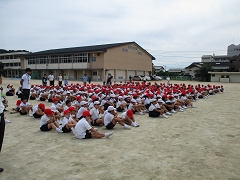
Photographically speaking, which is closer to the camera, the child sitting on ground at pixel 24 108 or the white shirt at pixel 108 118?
the white shirt at pixel 108 118

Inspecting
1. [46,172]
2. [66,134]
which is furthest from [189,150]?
[66,134]

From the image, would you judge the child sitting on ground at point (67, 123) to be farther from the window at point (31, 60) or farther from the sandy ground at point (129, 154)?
the window at point (31, 60)

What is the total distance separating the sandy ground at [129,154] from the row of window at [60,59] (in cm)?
3544

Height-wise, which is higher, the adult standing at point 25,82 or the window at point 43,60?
the window at point 43,60

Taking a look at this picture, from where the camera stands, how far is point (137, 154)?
475cm

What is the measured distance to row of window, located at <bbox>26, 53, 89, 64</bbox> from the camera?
137 feet

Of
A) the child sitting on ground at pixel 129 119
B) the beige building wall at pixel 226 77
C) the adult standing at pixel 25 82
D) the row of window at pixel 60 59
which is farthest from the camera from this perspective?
the beige building wall at pixel 226 77

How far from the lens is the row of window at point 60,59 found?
137 ft

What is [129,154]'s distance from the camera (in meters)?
4.77

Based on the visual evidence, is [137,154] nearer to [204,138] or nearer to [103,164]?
[103,164]

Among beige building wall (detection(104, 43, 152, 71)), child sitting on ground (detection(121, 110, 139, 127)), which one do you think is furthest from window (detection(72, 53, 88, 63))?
child sitting on ground (detection(121, 110, 139, 127))

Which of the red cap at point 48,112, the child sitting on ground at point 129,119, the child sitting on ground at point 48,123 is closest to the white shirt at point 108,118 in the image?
the child sitting on ground at point 129,119

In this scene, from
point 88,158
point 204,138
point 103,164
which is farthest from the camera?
point 204,138

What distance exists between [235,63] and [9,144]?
2303 inches
